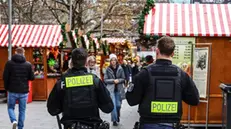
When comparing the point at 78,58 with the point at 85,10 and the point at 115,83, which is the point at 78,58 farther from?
the point at 85,10

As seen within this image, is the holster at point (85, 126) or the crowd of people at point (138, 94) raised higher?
the crowd of people at point (138, 94)

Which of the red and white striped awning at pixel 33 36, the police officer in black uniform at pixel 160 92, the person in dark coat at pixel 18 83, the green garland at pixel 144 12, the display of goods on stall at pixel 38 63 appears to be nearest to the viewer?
the police officer in black uniform at pixel 160 92

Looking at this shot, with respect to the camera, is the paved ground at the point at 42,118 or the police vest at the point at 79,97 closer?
the police vest at the point at 79,97

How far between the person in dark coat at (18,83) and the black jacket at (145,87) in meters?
4.84

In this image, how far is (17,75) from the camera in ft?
28.8

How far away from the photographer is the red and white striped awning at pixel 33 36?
16.6 metres

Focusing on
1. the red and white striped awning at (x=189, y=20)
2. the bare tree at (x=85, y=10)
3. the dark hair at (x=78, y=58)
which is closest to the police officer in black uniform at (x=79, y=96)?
the dark hair at (x=78, y=58)

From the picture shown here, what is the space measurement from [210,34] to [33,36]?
9.37 meters

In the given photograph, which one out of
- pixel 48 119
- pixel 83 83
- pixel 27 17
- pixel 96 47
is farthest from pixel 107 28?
pixel 83 83

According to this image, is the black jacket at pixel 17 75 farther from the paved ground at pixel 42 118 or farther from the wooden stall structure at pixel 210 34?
the wooden stall structure at pixel 210 34

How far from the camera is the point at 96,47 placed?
22.4 m

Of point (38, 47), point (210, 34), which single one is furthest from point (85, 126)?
point (38, 47)

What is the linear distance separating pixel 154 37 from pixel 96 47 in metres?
13.0

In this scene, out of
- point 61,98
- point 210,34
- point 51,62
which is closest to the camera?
point 61,98
